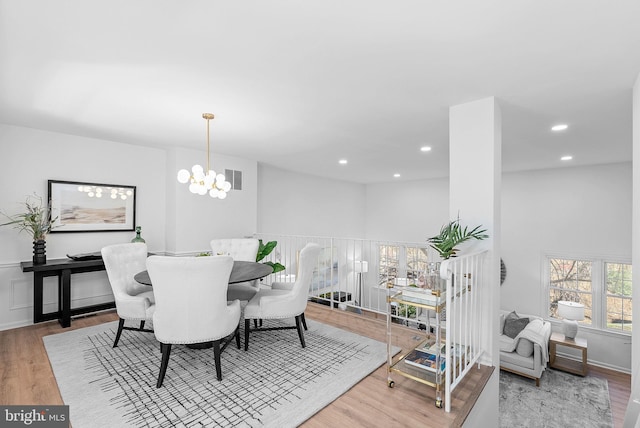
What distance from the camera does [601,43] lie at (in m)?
1.85

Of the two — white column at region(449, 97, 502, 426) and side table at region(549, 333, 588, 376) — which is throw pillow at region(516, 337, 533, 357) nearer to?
side table at region(549, 333, 588, 376)

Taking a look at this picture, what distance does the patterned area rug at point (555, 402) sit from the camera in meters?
4.15

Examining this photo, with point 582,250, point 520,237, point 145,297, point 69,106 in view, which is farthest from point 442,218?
point 69,106

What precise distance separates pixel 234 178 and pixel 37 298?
9.95ft

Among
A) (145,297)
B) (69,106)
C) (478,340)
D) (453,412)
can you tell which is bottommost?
(453,412)

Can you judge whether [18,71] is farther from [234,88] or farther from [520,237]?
[520,237]

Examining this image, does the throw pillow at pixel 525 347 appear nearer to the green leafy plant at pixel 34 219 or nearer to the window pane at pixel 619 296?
the window pane at pixel 619 296

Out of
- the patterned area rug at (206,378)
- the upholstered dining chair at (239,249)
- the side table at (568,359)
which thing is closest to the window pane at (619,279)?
the side table at (568,359)

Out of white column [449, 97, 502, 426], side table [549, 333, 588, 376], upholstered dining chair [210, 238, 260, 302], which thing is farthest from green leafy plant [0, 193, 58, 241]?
side table [549, 333, 588, 376]

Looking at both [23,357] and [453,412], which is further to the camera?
[23,357]

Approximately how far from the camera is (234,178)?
5363 millimetres

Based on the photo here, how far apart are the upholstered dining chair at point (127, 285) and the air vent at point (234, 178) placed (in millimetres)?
2057

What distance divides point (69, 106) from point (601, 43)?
4285 mm

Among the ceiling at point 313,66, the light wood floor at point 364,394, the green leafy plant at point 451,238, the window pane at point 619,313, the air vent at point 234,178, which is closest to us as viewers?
the ceiling at point 313,66
